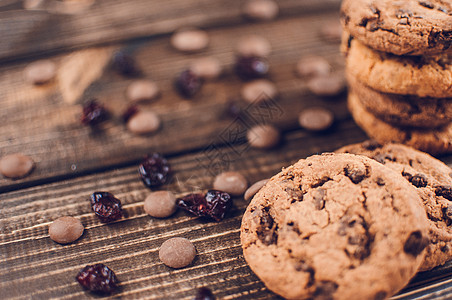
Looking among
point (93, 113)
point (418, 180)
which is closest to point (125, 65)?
point (93, 113)

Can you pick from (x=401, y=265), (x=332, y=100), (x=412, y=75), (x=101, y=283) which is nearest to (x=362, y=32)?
(x=412, y=75)

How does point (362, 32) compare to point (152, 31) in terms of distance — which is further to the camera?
point (152, 31)

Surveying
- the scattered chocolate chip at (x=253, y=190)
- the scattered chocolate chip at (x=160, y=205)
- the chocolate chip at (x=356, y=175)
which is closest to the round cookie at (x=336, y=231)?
the chocolate chip at (x=356, y=175)

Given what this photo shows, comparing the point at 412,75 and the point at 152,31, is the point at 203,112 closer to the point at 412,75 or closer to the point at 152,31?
the point at 152,31

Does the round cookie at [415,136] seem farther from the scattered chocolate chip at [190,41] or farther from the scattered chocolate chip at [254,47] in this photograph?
the scattered chocolate chip at [190,41]

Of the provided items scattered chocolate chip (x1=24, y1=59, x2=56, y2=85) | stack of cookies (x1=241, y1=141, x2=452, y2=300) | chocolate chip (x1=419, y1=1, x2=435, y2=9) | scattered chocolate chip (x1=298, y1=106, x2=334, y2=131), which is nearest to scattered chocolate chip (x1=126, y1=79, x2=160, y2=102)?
scattered chocolate chip (x1=24, y1=59, x2=56, y2=85)
